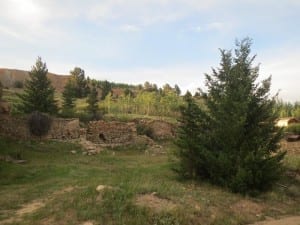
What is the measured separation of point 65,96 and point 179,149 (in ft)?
100

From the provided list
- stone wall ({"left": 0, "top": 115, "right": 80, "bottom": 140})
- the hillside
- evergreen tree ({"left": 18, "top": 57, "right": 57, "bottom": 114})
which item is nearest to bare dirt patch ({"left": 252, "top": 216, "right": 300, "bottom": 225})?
stone wall ({"left": 0, "top": 115, "right": 80, "bottom": 140})

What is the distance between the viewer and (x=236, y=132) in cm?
1054

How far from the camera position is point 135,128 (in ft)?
79.4

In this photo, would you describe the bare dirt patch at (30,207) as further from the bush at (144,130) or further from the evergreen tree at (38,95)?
the evergreen tree at (38,95)

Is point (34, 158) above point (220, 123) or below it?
below

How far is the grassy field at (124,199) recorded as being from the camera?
7.40 m

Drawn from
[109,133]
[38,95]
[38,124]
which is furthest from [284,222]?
[38,95]

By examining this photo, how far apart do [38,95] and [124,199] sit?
22530 mm

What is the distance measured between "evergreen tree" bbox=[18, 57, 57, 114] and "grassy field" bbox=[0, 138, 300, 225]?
15252mm

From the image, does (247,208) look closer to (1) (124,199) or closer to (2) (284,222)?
(2) (284,222)

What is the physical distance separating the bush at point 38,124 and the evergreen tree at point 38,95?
820cm

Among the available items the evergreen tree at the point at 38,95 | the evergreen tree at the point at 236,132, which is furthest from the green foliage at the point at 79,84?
the evergreen tree at the point at 236,132

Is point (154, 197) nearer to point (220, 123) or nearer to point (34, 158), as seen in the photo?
point (220, 123)

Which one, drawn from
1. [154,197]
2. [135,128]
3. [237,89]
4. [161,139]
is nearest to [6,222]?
[154,197]
